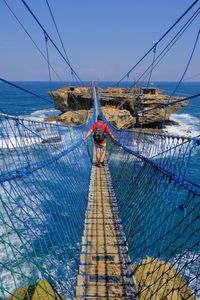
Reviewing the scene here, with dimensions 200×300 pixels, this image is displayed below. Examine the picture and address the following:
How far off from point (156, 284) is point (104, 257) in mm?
2063

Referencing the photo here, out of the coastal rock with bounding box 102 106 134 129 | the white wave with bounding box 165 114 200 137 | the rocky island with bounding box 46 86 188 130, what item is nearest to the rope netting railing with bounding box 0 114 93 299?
the coastal rock with bounding box 102 106 134 129

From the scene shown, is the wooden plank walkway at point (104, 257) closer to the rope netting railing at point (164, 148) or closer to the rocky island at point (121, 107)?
the rope netting railing at point (164, 148)

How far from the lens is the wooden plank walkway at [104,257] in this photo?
2.68 metres

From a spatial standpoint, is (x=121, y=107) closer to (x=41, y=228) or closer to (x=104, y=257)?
(x=41, y=228)

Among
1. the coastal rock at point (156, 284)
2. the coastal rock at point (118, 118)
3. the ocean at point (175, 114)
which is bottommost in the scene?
the ocean at point (175, 114)

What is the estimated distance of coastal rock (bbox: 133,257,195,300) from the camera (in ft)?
7.81

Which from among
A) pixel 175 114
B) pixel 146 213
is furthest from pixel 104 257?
pixel 175 114

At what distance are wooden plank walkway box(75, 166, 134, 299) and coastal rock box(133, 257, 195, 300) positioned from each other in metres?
0.17

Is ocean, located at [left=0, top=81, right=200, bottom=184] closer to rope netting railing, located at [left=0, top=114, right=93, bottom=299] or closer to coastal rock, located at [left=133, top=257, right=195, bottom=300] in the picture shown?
rope netting railing, located at [left=0, top=114, right=93, bottom=299]

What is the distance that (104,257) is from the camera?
3.17 metres

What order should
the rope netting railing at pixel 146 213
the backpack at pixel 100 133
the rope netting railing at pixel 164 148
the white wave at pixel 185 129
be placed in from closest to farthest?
1. the rope netting railing at pixel 146 213
2. the rope netting railing at pixel 164 148
3. the backpack at pixel 100 133
4. the white wave at pixel 185 129

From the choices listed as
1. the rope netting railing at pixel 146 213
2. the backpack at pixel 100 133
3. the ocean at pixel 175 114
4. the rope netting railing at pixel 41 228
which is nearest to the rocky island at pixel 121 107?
the ocean at pixel 175 114

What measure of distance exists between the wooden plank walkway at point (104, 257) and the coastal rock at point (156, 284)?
0.17m

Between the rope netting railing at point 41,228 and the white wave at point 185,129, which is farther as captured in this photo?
the white wave at point 185,129
